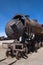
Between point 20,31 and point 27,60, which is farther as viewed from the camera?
point 20,31

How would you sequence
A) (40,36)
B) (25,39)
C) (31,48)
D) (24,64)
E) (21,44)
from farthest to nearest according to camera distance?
(40,36) → (31,48) → (25,39) → (21,44) → (24,64)

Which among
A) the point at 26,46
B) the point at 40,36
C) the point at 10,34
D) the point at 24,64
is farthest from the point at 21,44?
the point at 40,36

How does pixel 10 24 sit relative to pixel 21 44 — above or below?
above

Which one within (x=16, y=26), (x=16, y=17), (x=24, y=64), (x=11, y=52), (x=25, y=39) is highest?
(x=16, y=17)

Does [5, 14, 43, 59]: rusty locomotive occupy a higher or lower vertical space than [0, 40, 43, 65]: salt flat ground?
higher

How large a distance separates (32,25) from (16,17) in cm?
130

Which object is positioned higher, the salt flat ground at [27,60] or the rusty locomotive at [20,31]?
the rusty locomotive at [20,31]

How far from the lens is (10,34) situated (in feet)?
30.8

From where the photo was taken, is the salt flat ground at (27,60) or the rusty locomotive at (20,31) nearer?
the salt flat ground at (27,60)

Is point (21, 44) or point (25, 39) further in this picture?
point (25, 39)

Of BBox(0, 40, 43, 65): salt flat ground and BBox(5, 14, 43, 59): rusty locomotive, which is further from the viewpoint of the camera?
BBox(5, 14, 43, 59): rusty locomotive

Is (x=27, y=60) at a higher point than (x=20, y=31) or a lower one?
lower

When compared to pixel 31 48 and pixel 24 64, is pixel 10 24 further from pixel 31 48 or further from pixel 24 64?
pixel 24 64

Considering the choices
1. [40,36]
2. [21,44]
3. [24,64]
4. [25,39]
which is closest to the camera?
[24,64]
